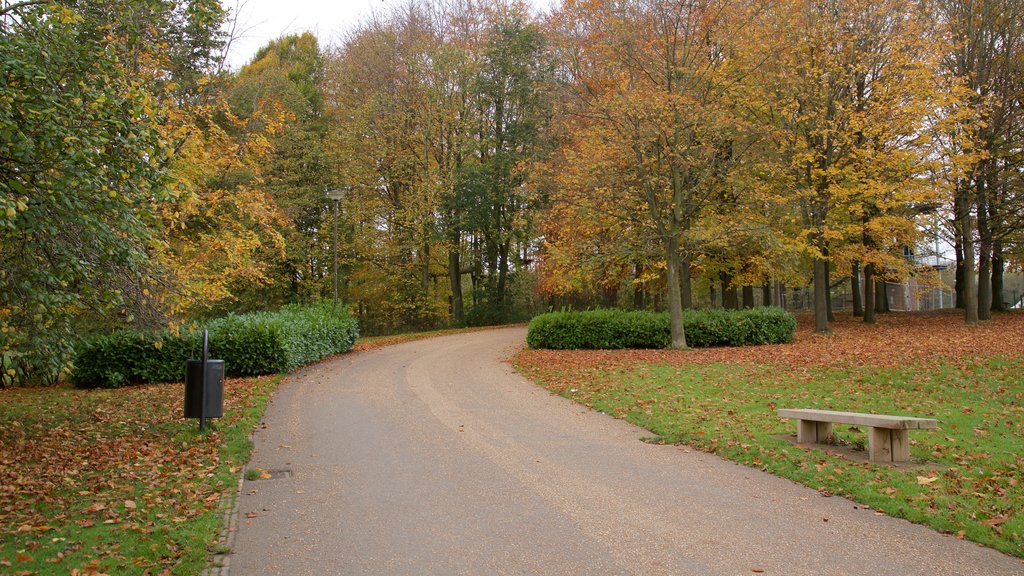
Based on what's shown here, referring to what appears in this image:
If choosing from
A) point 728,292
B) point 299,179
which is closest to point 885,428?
point 728,292

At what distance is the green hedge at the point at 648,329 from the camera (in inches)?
810

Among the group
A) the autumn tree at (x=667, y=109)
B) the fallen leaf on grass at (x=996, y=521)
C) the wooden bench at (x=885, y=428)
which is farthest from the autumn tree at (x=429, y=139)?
the fallen leaf on grass at (x=996, y=521)

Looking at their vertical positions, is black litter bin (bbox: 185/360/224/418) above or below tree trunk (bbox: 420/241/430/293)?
below

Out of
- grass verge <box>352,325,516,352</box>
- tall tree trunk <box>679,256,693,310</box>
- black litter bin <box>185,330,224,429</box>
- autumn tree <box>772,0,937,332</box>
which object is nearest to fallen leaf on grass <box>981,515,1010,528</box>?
black litter bin <box>185,330,224,429</box>

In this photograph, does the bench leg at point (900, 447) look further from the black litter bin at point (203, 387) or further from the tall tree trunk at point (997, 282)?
the tall tree trunk at point (997, 282)

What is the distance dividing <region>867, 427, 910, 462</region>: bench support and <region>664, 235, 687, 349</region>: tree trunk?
12369mm

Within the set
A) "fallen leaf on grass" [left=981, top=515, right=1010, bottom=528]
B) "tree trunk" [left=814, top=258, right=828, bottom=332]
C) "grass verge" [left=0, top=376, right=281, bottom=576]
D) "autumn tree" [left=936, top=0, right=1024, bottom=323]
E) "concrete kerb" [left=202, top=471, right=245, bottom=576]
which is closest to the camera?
"concrete kerb" [left=202, top=471, right=245, bottom=576]

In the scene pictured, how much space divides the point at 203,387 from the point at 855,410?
351 inches

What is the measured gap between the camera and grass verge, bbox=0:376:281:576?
471 centimetres

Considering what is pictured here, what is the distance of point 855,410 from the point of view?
9875mm

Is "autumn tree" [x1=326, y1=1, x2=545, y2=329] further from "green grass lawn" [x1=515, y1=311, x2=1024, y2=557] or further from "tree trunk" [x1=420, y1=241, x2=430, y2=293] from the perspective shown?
"green grass lawn" [x1=515, y1=311, x2=1024, y2=557]

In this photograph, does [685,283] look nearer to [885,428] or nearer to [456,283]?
[456,283]

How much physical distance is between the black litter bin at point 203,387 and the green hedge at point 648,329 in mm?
12728

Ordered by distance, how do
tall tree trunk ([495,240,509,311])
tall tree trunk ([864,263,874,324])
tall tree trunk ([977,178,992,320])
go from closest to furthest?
tall tree trunk ([977,178,992,320]) → tall tree trunk ([864,263,874,324]) → tall tree trunk ([495,240,509,311])
